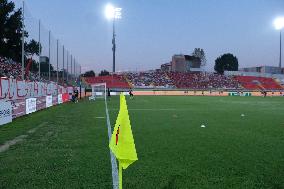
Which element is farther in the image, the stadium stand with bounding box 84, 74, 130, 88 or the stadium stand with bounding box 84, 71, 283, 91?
the stadium stand with bounding box 84, 71, 283, 91

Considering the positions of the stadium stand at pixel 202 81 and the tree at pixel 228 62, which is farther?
the tree at pixel 228 62

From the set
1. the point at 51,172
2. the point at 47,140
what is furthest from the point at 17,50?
the point at 51,172

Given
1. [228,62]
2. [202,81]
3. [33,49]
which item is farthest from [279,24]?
[228,62]

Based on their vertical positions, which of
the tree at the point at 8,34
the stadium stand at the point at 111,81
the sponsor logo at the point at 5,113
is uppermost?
the tree at the point at 8,34

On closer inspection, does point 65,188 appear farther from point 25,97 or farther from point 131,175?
point 25,97

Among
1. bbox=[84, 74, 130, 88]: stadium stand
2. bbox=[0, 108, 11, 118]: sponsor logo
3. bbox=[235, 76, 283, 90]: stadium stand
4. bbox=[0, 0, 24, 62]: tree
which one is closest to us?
bbox=[0, 108, 11, 118]: sponsor logo

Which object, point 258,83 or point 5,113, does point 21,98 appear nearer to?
point 5,113

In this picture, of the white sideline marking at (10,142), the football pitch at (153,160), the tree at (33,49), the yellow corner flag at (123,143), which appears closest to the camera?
the yellow corner flag at (123,143)

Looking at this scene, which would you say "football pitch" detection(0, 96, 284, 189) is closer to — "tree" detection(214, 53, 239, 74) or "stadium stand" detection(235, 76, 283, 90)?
"stadium stand" detection(235, 76, 283, 90)

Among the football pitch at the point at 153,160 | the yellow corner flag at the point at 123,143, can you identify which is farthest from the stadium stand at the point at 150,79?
the yellow corner flag at the point at 123,143

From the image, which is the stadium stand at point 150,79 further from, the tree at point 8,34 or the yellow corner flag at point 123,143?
the yellow corner flag at point 123,143

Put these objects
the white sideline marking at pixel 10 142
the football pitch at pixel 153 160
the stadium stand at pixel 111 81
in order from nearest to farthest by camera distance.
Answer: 1. the football pitch at pixel 153 160
2. the white sideline marking at pixel 10 142
3. the stadium stand at pixel 111 81

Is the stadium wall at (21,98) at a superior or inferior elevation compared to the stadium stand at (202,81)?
inferior

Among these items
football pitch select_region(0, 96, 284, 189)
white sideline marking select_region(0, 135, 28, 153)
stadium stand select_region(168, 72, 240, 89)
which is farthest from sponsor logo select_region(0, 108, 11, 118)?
stadium stand select_region(168, 72, 240, 89)
